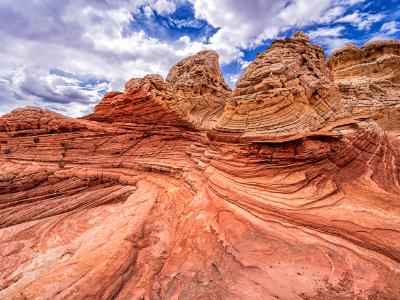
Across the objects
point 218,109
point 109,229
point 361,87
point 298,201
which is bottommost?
point 109,229

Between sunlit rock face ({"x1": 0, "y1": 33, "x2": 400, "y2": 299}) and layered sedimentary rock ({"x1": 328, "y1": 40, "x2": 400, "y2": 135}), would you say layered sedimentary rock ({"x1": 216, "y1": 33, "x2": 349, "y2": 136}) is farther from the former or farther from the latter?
layered sedimentary rock ({"x1": 328, "y1": 40, "x2": 400, "y2": 135})

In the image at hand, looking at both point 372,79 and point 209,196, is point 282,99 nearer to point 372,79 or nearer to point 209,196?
point 209,196

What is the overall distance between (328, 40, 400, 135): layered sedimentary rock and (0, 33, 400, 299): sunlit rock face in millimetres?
11489

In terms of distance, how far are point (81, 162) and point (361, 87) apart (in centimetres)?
2557

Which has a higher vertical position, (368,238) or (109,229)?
(368,238)

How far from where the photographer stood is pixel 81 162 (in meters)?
10.5

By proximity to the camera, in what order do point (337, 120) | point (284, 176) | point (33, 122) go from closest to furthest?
point (284, 176), point (337, 120), point (33, 122)

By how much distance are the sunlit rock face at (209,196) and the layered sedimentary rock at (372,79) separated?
11489 mm

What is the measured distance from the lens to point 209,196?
7.05 m

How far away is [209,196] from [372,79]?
2588cm

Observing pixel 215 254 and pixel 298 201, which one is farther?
pixel 298 201

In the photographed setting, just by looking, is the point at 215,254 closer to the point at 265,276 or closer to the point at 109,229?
the point at 265,276

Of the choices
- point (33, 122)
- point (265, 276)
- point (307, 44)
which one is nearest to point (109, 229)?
point (265, 276)

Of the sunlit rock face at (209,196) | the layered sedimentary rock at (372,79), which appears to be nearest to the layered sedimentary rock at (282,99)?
the sunlit rock face at (209,196)
